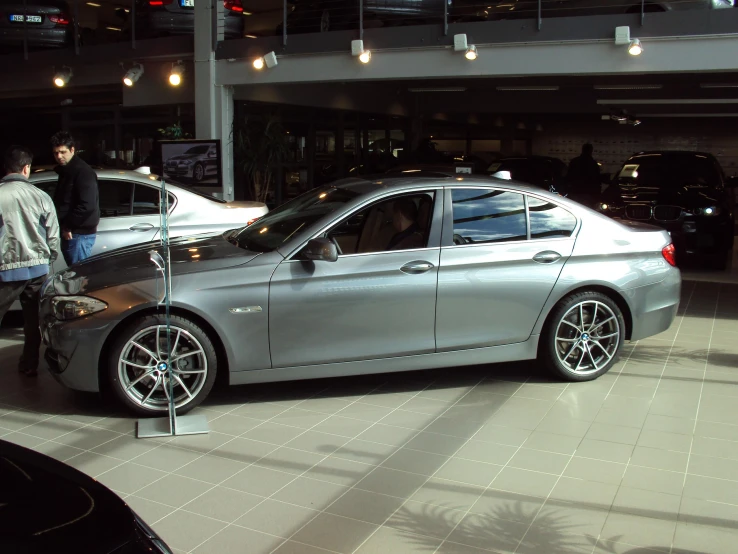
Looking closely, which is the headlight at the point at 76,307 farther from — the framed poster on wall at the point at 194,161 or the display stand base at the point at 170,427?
the framed poster on wall at the point at 194,161

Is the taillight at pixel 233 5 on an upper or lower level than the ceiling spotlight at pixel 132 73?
upper

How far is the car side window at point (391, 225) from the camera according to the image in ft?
18.4

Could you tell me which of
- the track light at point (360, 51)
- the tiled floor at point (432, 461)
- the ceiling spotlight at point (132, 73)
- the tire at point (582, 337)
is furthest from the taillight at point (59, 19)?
the tire at point (582, 337)

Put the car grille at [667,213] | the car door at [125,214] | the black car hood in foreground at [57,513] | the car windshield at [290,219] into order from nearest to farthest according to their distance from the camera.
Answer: the black car hood in foreground at [57,513]
the car windshield at [290,219]
the car door at [125,214]
the car grille at [667,213]

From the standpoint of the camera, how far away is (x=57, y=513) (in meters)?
2.14

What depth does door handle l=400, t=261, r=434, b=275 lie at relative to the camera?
5480 mm

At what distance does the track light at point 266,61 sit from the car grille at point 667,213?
594 centimetres

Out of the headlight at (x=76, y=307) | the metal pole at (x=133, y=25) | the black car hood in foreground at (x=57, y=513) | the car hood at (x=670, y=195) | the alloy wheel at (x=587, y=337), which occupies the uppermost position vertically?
the metal pole at (x=133, y=25)

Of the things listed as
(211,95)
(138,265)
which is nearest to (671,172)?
(211,95)

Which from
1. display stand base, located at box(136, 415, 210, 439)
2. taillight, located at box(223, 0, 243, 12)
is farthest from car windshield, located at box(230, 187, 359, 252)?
taillight, located at box(223, 0, 243, 12)

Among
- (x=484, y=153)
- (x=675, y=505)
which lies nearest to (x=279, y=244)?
(x=675, y=505)

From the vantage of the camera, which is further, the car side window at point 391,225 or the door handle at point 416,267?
the car side window at point 391,225

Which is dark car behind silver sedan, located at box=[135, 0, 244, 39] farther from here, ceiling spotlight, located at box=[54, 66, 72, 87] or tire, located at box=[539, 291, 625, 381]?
tire, located at box=[539, 291, 625, 381]

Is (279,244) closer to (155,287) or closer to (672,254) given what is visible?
(155,287)
